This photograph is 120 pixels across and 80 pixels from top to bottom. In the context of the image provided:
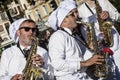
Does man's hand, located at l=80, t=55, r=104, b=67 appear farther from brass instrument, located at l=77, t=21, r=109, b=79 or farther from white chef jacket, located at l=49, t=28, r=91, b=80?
brass instrument, located at l=77, t=21, r=109, b=79

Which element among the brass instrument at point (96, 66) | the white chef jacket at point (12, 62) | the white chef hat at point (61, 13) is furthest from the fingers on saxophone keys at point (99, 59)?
the white chef jacket at point (12, 62)

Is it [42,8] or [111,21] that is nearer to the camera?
[111,21]

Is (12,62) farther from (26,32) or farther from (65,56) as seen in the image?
(65,56)

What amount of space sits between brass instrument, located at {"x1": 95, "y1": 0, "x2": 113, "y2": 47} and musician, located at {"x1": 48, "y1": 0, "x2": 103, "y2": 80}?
1.12 meters

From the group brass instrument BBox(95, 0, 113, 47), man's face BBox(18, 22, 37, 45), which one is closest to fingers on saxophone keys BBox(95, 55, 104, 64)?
man's face BBox(18, 22, 37, 45)

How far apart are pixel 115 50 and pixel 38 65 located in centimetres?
167

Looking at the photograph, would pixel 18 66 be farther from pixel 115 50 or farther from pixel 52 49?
pixel 115 50

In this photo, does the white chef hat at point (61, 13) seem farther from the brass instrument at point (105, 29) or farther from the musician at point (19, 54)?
the brass instrument at point (105, 29)

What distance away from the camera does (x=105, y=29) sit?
23.4ft

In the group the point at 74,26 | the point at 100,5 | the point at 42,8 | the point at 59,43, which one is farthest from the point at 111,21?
the point at 42,8

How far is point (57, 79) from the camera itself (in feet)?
19.6

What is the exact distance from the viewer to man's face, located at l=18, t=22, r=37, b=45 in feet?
20.8

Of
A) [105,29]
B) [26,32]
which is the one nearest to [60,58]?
[26,32]

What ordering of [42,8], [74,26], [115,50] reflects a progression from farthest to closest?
[42,8], [115,50], [74,26]
